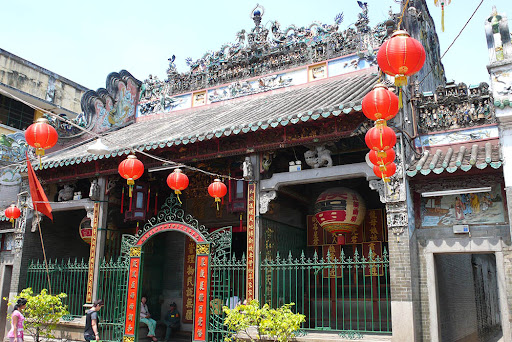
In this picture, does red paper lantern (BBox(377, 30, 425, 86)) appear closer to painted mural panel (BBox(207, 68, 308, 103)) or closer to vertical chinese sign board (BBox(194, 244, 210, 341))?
vertical chinese sign board (BBox(194, 244, 210, 341))

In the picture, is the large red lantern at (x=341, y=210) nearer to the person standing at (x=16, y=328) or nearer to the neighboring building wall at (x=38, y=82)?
the person standing at (x=16, y=328)

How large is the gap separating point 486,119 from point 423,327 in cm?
375

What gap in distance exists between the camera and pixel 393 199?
743 centimetres

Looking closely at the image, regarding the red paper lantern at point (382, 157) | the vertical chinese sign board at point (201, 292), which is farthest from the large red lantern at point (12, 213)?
the red paper lantern at point (382, 157)

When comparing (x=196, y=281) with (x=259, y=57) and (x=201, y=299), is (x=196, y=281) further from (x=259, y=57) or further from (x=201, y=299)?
(x=259, y=57)

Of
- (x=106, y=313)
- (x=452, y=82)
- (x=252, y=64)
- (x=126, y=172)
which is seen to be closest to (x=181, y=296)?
(x=106, y=313)

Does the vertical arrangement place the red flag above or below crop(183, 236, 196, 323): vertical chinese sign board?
above

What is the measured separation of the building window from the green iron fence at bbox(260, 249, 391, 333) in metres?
13.7

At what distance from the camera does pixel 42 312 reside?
32.7 ft

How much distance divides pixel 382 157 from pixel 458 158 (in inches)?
66.2

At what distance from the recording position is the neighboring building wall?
17891mm

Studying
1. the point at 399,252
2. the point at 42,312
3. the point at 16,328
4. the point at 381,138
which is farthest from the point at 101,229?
the point at 381,138

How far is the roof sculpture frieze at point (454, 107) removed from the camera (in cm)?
805

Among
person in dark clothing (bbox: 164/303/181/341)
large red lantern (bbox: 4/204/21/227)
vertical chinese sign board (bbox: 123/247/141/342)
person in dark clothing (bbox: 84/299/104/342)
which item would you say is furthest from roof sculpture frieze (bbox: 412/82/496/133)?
large red lantern (bbox: 4/204/21/227)
